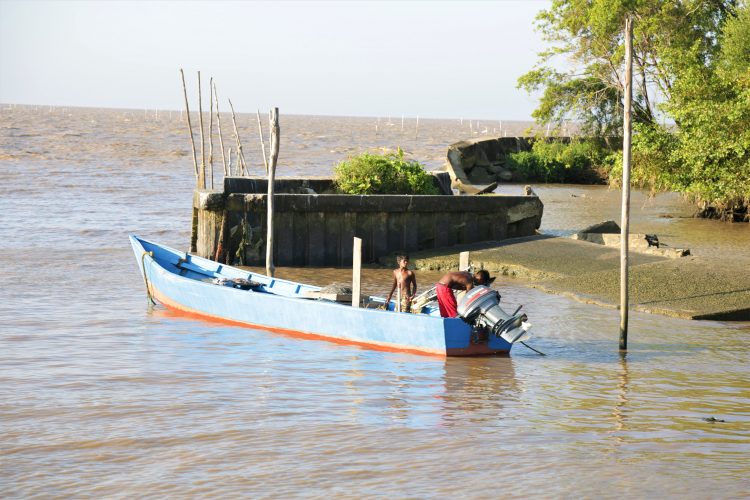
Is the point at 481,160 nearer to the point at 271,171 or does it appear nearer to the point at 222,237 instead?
the point at 222,237

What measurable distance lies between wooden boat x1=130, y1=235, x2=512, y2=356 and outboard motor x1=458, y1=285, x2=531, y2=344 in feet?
0.86

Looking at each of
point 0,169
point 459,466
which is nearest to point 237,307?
point 459,466

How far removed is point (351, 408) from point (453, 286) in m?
3.13

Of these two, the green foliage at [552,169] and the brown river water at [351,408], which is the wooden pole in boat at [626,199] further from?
the green foliage at [552,169]

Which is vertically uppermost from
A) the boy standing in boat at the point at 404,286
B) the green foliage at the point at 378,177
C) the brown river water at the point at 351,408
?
the green foliage at the point at 378,177

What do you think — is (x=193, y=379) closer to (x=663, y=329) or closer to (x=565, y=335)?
(x=565, y=335)

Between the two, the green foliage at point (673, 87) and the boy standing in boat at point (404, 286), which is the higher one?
the green foliage at point (673, 87)

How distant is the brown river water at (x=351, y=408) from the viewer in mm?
9766

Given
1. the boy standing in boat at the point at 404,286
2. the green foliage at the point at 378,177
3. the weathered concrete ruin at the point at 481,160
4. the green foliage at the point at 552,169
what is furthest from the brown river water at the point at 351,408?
the green foliage at the point at 552,169

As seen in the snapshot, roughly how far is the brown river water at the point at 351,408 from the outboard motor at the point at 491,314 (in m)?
0.54

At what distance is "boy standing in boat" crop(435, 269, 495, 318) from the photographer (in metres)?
14.5

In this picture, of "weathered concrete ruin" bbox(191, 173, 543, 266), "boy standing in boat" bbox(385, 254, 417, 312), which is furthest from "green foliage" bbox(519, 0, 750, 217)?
"boy standing in boat" bbox(385, 254, 417, 312)

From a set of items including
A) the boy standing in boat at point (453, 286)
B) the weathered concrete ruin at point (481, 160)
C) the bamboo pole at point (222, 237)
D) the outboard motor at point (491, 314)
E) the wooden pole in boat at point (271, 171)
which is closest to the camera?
the outboard motor at point (491, 314)

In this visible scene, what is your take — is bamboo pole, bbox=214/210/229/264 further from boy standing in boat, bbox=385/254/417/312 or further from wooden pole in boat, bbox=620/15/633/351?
wooden pole in boat, bbox=620/15/633/351
